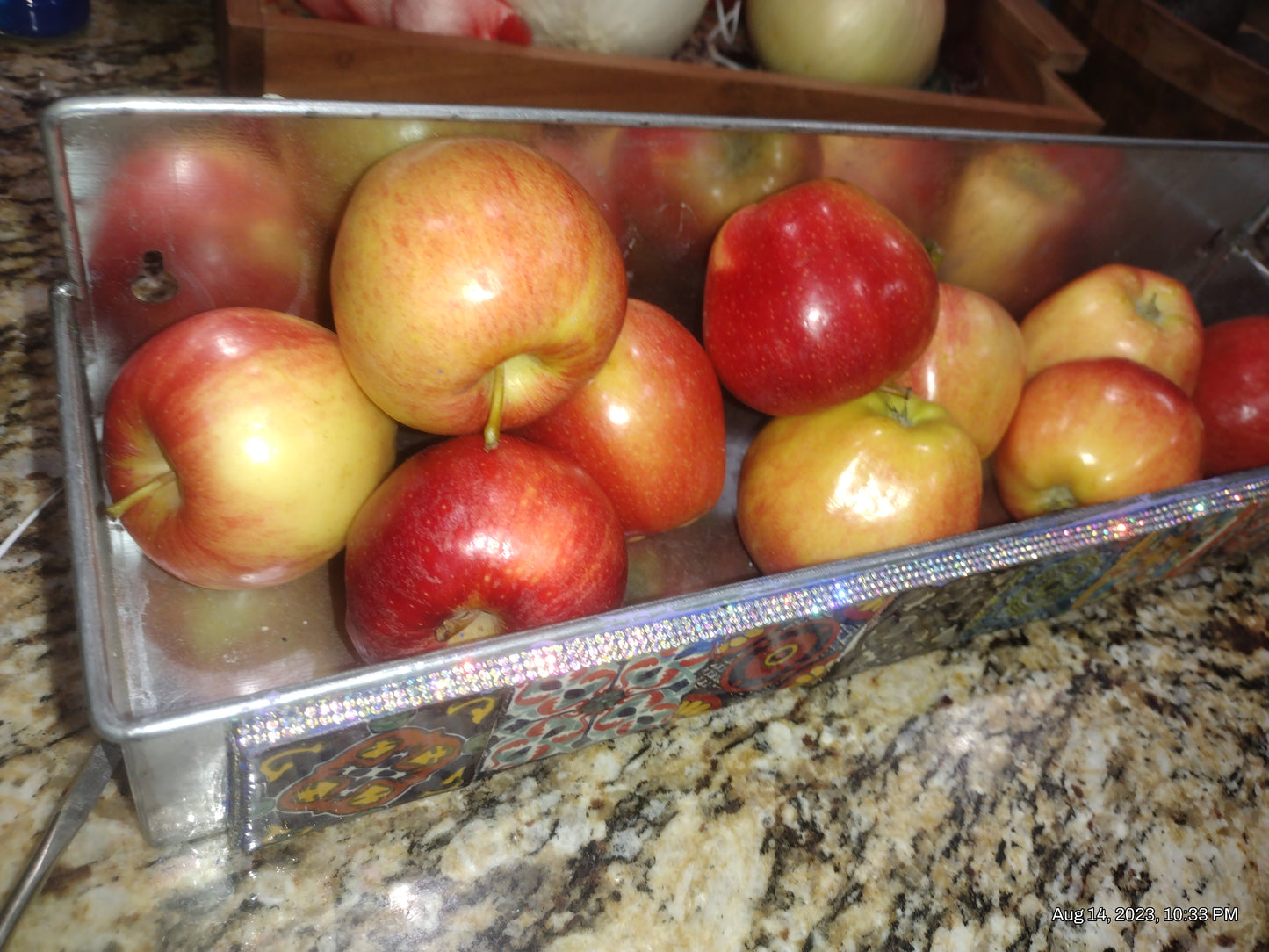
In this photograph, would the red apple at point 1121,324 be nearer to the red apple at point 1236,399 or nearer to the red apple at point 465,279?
the red apple at point 1236,399

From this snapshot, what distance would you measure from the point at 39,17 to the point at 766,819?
1.04m

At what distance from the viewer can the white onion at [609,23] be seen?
2.62 ft

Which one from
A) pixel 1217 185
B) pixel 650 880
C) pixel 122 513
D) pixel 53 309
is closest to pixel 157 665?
pixel 122 513

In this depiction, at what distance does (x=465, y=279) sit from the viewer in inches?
17.1

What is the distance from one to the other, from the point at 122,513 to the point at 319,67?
403 millimetres

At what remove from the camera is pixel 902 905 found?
20.3 inches

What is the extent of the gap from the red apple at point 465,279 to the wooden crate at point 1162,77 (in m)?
0.88

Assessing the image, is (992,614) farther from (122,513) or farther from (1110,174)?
(122,513)

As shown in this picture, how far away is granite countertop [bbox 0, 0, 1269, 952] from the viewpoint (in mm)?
454

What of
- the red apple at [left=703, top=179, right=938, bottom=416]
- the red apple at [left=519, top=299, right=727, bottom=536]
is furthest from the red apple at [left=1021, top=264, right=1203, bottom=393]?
the red apple at [left=519, top=299, right=727, bottom=536]

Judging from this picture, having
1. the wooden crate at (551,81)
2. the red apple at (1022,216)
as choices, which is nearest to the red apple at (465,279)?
the wooden crate at (551,81)

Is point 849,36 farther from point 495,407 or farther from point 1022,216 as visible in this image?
point 495,407

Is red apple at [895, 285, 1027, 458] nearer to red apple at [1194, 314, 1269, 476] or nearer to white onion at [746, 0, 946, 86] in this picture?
red apple at [1194, 314, 1269, 476]

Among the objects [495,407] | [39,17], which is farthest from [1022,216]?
[39,17]
